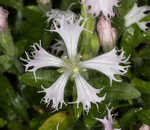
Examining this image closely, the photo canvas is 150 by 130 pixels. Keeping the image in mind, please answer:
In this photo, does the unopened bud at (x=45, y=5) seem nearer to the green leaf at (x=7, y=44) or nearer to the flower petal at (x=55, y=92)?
the green leaf at (x=7, y=44)

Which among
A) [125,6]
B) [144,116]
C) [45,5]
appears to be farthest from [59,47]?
[144,116]

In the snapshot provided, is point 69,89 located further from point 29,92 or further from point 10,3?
point 10,3

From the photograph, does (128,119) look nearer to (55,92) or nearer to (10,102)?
(55,92)

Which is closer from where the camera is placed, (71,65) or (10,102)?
(71,65)

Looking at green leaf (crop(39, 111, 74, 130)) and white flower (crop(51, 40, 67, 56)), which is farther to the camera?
white flower (crop(51, 40, 67, 56))

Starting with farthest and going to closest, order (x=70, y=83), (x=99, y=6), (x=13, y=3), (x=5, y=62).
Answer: (x=13, y=3) → (x=5, y=62) → (x=70, y=83) → (x=99, y=6)

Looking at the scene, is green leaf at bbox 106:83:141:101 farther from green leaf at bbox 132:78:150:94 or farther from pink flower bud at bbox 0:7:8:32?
pink flower bud at bbox 0:7:8:32

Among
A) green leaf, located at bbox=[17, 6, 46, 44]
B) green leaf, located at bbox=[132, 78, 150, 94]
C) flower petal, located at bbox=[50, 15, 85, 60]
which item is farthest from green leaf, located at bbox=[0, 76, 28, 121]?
green leaf, located at bbox=[132, 78, 150, 94]
